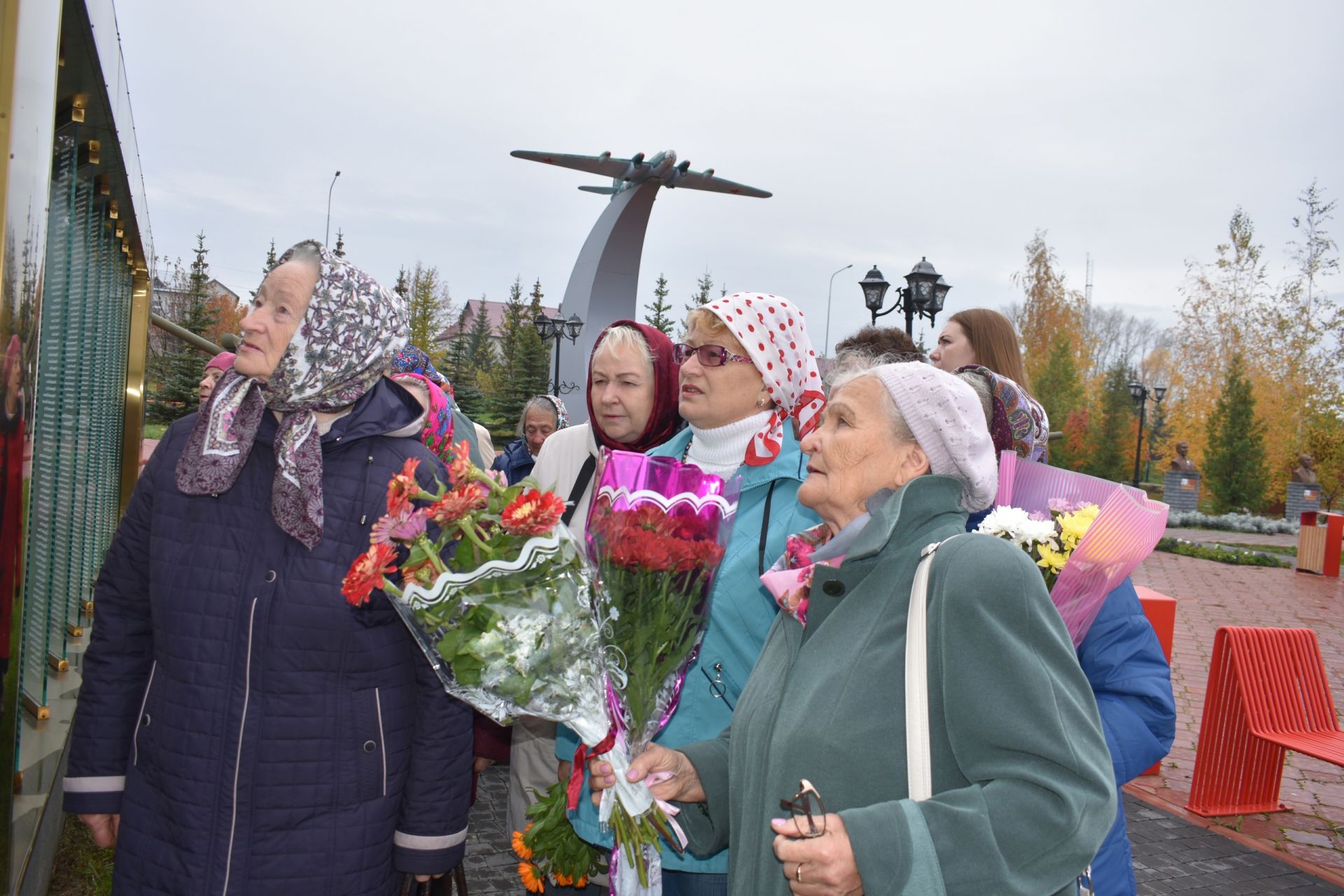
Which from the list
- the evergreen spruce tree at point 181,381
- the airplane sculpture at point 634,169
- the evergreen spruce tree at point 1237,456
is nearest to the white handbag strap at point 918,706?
the evergreen spruce tree at point 181,381

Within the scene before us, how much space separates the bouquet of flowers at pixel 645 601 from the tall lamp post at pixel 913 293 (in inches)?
394

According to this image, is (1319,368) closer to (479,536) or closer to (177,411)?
(177,411)

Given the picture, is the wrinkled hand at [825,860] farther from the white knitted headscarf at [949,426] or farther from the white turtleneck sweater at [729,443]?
the white turtleneck sweater at [729,443]

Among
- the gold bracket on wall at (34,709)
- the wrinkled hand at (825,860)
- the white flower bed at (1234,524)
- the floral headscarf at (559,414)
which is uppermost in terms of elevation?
the floral headscarf at (559,414)

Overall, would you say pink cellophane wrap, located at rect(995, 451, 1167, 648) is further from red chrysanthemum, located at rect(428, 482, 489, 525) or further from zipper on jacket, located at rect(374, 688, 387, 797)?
zipper on jacket, located at rect(374, 688, 387, 797)

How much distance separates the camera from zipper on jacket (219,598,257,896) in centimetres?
221

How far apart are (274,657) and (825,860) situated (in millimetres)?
1406

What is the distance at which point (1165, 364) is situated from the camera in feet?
194

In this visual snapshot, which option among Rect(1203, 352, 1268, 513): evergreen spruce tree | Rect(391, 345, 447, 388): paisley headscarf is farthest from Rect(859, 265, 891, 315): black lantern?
Rect(1203, 352, 1268, 513): evergreen spruce tree

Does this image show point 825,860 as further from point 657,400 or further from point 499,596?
point 657,400

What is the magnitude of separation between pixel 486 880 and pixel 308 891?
2.52 metres

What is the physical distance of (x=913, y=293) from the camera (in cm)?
1227

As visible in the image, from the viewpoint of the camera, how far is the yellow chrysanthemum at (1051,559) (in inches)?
91.4

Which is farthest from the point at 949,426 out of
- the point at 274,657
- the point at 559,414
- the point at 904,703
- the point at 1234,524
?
the point at 1234,524
